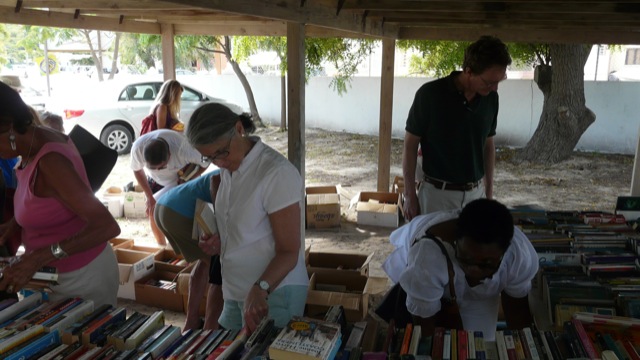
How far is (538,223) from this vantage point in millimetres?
3037

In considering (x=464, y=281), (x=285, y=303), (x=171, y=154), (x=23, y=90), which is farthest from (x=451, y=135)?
(x=23, y=90)

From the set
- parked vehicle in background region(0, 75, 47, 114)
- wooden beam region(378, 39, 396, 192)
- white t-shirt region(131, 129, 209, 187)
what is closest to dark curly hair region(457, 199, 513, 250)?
parked vehicle in background region(0, 75, 47, 114)

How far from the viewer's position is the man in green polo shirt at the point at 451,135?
9.65 feet

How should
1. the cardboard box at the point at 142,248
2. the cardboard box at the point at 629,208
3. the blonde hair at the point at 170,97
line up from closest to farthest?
the cardboard box at the point at 629,208 → the cardboard box at the point at 142,248 → the blonde hair at the point at 170,97

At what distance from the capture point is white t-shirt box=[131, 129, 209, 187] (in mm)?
4316

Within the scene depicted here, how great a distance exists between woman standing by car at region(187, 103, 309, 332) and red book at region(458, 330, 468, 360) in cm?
66

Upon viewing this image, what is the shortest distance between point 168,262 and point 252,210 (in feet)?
9.76

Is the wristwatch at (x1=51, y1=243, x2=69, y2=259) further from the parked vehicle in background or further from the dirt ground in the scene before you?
the dirt ground

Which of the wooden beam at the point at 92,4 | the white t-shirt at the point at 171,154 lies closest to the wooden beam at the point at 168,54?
the wooden beam at the point at 92,4

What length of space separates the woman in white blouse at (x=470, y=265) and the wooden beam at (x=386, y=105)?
4.52 meters

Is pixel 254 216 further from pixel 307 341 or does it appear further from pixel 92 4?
pixel 92 4

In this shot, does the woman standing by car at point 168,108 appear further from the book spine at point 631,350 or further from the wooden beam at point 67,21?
the book spine at point 631,350

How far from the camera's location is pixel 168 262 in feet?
15.1

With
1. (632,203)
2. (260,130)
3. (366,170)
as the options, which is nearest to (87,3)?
(632,203)
